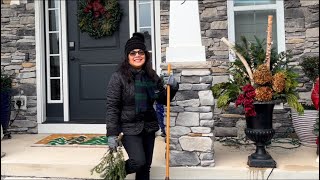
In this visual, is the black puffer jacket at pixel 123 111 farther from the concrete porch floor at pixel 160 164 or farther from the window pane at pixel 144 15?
the window pane at pixel 144 15

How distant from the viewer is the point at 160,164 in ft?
10.4

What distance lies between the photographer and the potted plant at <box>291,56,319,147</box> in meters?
3.67

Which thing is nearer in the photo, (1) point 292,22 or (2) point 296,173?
(2) point 296,173

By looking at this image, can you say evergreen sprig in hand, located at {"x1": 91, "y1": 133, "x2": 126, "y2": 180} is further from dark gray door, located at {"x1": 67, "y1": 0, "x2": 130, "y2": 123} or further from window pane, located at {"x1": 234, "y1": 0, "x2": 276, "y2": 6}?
window pane, located at {"x1": 234, "y1": 0, "x2": 276, "y2": 6}

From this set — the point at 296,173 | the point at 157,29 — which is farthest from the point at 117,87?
the point at 157,29

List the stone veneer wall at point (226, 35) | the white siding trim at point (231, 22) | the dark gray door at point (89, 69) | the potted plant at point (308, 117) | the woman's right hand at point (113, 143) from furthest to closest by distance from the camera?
the dark gray door at point (89, 69), the white siding trim at point (231, 22), the stone veneer wall at point (226, 35), the potted plant at point (308, 117), the woman's right hand at point (113, 143)

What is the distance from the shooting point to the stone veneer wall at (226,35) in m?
4.20

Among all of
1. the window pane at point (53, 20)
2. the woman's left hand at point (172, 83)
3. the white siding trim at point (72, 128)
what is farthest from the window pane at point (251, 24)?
the window pane at point (53, 20)

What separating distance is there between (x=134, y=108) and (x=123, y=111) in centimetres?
9

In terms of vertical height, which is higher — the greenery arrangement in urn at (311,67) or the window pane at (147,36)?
the window pane at (147,36)

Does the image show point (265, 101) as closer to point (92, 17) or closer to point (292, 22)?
point (292, 22)

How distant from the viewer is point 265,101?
2.99 m

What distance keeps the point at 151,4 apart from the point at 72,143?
212 centimetres

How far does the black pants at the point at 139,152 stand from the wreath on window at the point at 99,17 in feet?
7.69
